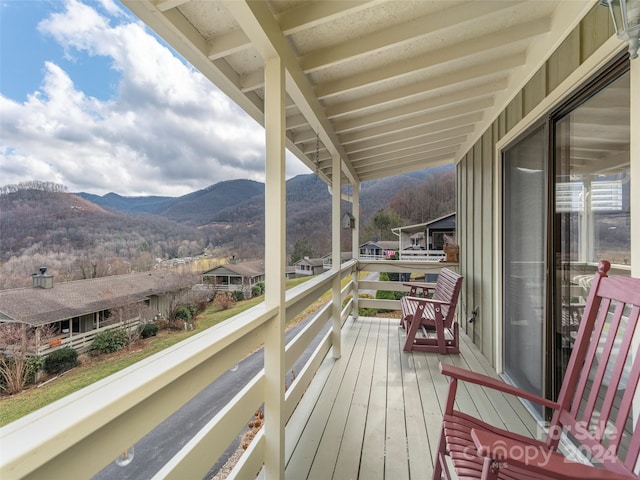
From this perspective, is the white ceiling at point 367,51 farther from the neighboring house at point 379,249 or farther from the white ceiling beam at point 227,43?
Answer: the neighboring house at point 379,249

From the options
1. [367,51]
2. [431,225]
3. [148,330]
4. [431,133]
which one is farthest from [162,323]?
[431,225]

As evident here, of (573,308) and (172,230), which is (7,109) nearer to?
(172,230)

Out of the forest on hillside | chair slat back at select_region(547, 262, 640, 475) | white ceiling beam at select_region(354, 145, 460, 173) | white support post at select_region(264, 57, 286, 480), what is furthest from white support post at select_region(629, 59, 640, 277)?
white ceiling beam at select_region(354, 145, 460, 173)

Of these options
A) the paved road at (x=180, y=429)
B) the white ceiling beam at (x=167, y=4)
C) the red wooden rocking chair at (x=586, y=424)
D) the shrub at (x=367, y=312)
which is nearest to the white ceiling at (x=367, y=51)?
the white ceiling beam at (x=167, y=4)

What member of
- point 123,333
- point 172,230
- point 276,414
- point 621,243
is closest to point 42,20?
point 172,230

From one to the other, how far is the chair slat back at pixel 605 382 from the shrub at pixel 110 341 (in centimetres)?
154

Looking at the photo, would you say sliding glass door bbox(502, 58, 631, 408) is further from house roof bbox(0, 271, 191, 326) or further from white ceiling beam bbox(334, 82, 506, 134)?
house roof bbox(0, 271, 191, 326)

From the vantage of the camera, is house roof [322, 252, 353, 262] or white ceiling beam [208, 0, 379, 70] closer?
white ceiling beam [208, 0, 379, 70]

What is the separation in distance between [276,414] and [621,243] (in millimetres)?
1790

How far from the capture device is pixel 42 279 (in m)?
0.55

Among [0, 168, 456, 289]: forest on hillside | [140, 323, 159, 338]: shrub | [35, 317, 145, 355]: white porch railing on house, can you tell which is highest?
[0, 168, 456, 289]: forest on hillside

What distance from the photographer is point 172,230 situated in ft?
2.77

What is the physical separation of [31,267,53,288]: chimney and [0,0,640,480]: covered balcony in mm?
244

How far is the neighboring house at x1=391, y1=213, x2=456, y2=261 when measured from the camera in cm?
477
